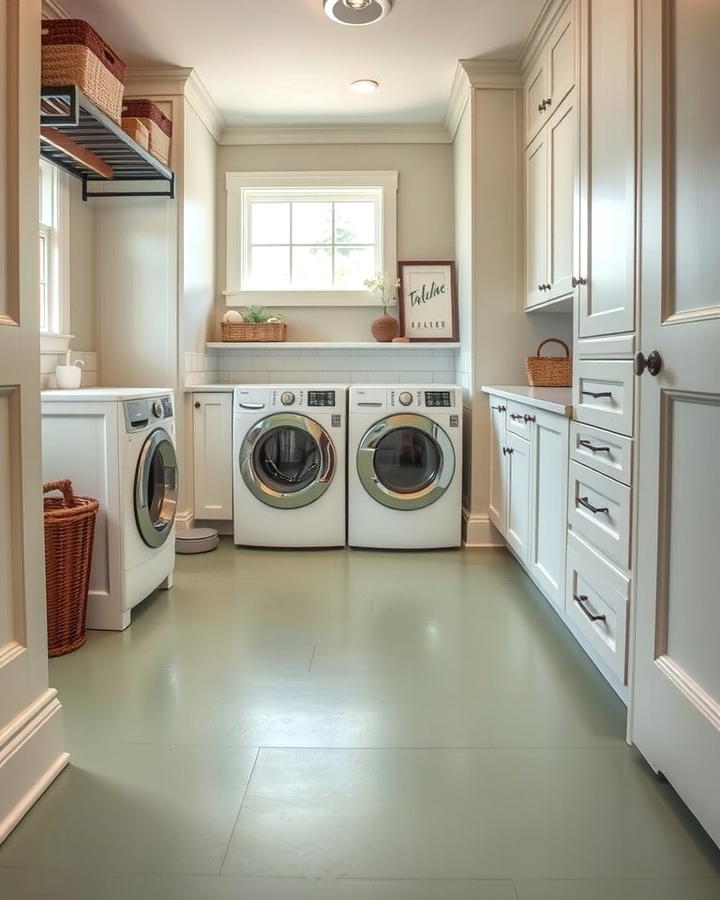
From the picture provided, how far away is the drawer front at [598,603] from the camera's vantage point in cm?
180

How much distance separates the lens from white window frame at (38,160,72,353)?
3240 millimetres

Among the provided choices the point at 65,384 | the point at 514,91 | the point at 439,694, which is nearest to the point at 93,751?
the point at 439,694

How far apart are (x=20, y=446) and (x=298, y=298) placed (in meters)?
3.01

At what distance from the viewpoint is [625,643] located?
1.77 metres

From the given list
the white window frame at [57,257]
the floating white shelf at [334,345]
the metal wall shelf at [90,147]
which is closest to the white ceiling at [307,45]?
the metal wall shelf at [90,147]

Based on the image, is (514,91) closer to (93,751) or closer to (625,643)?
(625,643)

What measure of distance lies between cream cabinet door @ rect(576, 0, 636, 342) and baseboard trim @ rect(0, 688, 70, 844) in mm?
1620

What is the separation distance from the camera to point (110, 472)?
8.05 ft

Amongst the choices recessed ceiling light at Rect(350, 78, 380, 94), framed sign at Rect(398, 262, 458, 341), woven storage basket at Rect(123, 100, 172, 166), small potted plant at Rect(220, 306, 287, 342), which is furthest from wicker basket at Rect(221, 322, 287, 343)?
recessed ceiling light at Rect(350, 78, 380, 94)

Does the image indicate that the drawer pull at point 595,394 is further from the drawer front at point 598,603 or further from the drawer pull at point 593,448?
the drawer front at point 598,603

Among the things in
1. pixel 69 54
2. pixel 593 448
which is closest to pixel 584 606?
pixel 593 448

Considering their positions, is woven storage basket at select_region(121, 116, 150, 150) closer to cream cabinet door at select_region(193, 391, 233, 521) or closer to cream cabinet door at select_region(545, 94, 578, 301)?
cream cabinet door at select_region(193, 391, 233, 521)

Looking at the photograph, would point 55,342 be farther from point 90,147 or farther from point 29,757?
point 29,757

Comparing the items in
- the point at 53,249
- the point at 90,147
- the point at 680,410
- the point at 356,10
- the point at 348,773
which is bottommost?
the point at 348,773
